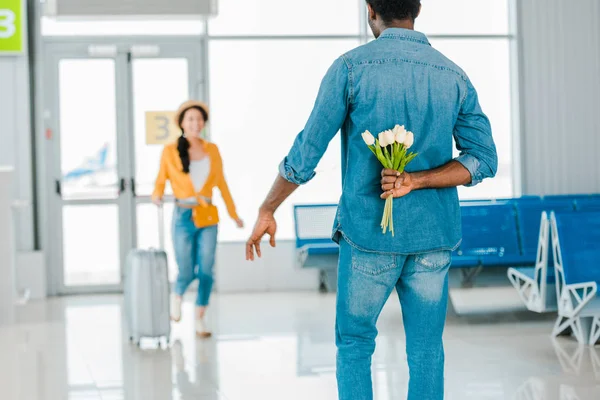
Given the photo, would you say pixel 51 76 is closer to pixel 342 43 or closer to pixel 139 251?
pixel 342 43

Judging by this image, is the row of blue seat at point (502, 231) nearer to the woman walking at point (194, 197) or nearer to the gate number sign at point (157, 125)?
the woman walking at point (194, 197)

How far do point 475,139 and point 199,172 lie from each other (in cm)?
381

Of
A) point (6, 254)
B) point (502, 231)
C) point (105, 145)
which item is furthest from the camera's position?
point (105, 145)

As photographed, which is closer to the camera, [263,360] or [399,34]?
[399,34]

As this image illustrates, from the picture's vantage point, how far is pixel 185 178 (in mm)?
6414

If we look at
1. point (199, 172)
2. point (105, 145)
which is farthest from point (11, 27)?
point (199, 172)

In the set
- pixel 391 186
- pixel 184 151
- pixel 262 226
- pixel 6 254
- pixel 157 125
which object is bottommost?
pixel 6 254

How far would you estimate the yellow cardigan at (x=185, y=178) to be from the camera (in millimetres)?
6402

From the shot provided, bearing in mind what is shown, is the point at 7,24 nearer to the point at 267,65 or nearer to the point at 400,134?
the point at 267,65

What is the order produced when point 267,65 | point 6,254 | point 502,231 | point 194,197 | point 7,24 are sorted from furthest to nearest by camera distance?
point 267,65, point 7,24, point 502,231, point 6,254, point 194,197

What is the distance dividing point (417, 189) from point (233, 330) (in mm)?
4469

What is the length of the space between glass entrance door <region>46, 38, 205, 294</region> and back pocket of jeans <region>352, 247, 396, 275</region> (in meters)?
7.32

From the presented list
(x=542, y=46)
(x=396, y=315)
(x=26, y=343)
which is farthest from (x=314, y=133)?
(x=542, y=46)

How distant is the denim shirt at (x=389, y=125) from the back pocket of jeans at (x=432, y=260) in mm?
30
